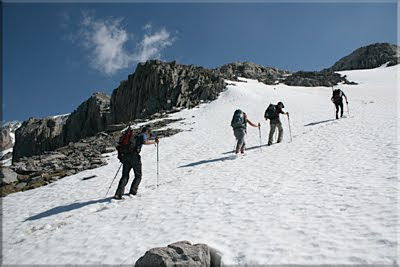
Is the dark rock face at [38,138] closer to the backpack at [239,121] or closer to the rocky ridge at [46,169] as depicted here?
the rocky ridge at [46,169]

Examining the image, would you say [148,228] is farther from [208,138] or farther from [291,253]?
[208,138]

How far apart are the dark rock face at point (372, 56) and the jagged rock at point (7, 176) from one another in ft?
429

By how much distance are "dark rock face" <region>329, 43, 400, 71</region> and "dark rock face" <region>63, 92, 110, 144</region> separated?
109889mm

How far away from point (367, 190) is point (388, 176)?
4.57ft

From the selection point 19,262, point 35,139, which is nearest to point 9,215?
point 19,262

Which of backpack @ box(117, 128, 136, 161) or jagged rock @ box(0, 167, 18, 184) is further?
jagged rock @ box(0, 167, 18, 184)

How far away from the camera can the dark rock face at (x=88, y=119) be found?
72.1 m

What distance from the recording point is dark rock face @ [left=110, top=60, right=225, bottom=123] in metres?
54.7

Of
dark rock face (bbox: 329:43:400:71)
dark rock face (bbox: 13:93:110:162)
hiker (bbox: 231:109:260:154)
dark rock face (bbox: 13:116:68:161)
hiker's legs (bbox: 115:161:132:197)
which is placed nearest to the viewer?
hiker's legs (bbox: 115:161:132:197)

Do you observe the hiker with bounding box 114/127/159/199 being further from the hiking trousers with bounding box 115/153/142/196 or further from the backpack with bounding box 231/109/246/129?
the backpack with bounding box 231/109/246/129

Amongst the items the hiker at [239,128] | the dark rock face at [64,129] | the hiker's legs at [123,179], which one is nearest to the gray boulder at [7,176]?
the hiker's legs at [123,179]

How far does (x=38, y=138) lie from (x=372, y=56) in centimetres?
13481

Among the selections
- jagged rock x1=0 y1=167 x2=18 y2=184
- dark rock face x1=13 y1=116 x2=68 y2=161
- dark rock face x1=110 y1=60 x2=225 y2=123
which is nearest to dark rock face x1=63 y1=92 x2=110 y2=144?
dark rock face x1=13 y1=116 x2=68 y2=161

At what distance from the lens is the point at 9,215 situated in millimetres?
10336
